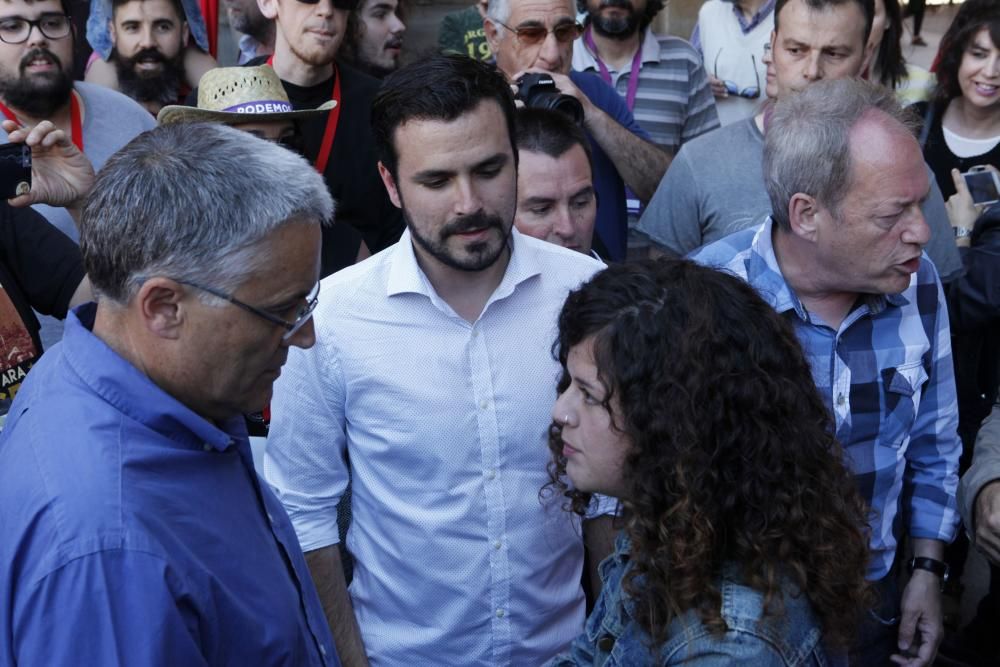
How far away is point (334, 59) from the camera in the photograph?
13.2 ft

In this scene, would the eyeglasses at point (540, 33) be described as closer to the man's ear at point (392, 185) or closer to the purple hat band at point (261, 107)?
the purple hat band at point (261, 107)

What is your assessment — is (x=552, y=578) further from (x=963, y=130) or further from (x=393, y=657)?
(x=963, y=130)

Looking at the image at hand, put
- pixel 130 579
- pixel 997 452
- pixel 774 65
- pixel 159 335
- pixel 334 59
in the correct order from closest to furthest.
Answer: pixel 130 579
pixel 159 335
pixel 997 452
pixel 774 65
pixel 334 59

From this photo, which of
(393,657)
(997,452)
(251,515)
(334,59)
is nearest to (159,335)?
(251,515)

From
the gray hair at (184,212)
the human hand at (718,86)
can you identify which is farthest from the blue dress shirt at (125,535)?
the human hand at (718,86)

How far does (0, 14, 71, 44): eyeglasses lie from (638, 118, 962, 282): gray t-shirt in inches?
85.6

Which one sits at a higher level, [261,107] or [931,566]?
[261,107]

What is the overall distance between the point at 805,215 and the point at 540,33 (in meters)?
1.70

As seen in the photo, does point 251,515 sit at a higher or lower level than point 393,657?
higher

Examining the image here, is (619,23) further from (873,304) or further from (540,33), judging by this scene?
(873,304)

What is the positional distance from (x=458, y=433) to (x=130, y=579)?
0.93 m

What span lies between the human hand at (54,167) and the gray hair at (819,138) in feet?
6.08

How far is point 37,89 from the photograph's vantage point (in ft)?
12.3

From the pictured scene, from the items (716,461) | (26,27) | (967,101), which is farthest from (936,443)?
(26,27)
